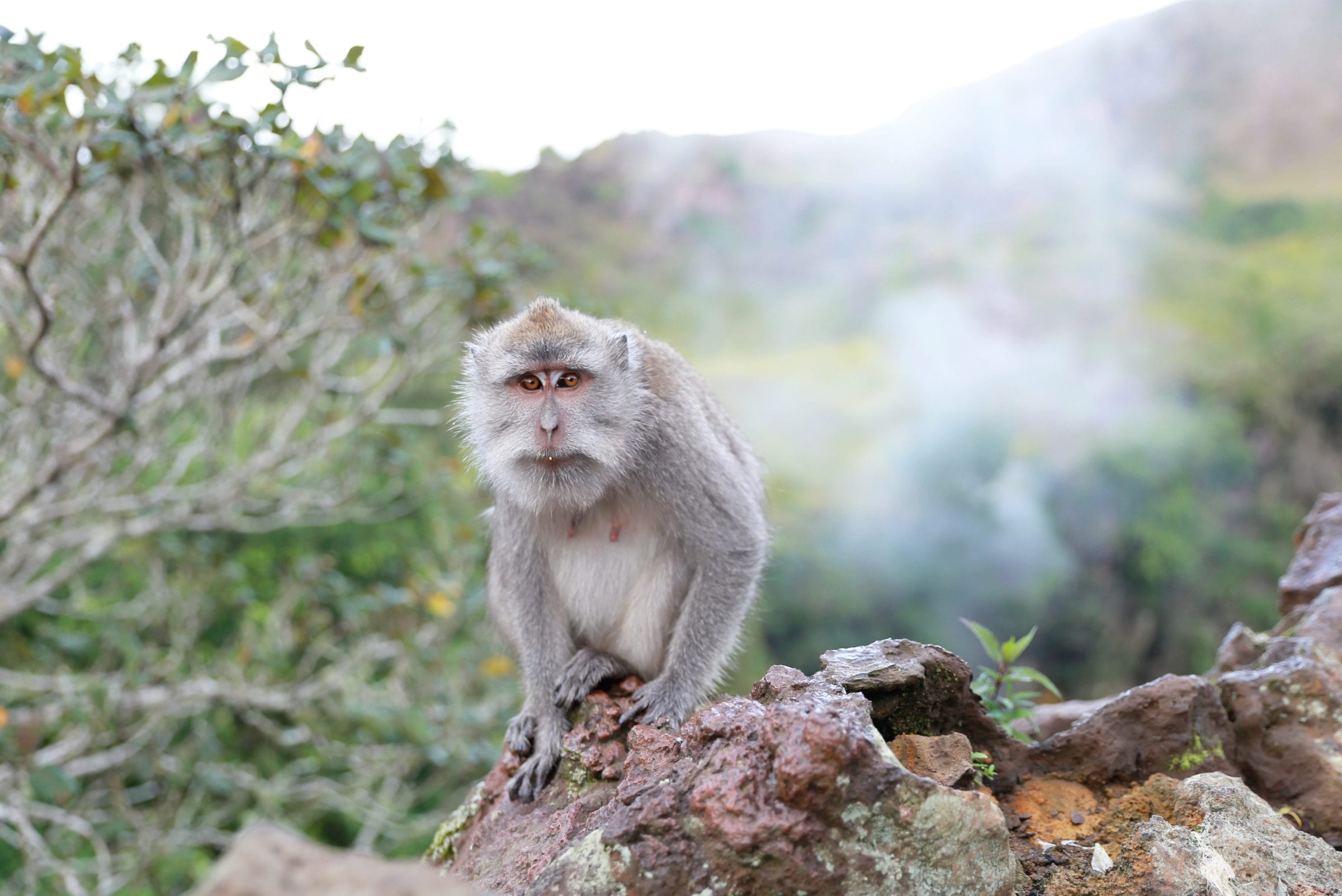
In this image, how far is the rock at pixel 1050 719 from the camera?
3.62 meters

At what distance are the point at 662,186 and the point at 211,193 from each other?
18.1 metres

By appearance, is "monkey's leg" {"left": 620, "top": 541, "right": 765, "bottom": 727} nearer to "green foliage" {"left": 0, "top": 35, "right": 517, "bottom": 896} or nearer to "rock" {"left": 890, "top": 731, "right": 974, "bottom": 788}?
"rock" {"left": 890, "top": 731, "right": 974, "bottom": 788}

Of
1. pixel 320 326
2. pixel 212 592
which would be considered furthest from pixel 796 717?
pixel 212 592

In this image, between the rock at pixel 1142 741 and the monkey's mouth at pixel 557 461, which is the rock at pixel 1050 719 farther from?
the monkey's mouth at pixel 557 461

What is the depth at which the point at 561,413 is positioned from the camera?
379cm

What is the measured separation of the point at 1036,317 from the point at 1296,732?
2018 cm

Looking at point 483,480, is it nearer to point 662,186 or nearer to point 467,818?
point 467,818

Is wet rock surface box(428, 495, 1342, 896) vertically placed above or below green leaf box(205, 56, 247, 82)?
below

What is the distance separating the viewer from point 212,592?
935 centimetres

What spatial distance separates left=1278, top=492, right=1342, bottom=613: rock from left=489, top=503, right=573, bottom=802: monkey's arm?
3164mm

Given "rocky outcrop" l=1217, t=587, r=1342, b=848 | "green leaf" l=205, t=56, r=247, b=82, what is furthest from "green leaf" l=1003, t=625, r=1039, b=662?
"green leaf" l=205, t=56, r=247, b=82

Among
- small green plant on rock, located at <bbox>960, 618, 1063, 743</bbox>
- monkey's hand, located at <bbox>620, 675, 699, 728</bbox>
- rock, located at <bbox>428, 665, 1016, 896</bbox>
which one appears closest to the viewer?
rock, located at <bbox>428, 665, 1016, 896</bbox>

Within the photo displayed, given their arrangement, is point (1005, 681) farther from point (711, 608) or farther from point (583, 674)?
point (583, 674)

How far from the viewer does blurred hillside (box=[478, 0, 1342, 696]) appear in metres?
17.3
